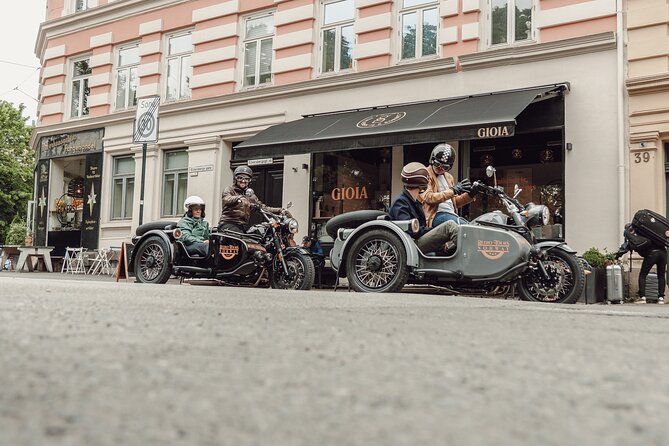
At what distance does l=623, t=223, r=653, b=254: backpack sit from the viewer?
968cm

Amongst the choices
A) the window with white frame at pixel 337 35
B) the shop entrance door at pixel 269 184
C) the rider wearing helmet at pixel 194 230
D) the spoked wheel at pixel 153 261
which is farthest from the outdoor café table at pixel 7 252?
the rider wearing helmet at pixel 194 230

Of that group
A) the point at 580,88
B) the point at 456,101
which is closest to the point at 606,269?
the point at 580,88

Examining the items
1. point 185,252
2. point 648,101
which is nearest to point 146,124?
point 185,252

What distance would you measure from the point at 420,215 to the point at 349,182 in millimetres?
6489

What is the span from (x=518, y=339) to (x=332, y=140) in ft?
30.1

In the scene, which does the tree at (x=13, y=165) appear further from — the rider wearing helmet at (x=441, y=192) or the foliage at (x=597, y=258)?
the rider wearing helmet at (x=441, y=192)

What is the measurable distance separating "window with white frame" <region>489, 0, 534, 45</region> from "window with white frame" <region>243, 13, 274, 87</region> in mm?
5474

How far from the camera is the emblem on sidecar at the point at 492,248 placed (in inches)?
266

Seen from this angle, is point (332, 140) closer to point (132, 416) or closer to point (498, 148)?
point (498, 148)

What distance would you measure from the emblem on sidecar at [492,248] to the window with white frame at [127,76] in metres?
13.7

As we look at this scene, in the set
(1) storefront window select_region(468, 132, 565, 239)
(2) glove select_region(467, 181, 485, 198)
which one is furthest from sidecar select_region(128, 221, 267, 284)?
(1) storefront window select_region(468, 132, 565, 239)

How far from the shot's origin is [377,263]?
693 centimetres

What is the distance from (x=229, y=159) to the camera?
1611 cm

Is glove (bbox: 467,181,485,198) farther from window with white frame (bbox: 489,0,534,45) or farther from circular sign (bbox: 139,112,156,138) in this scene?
circular sign (bbox: 139,112,156,138)
